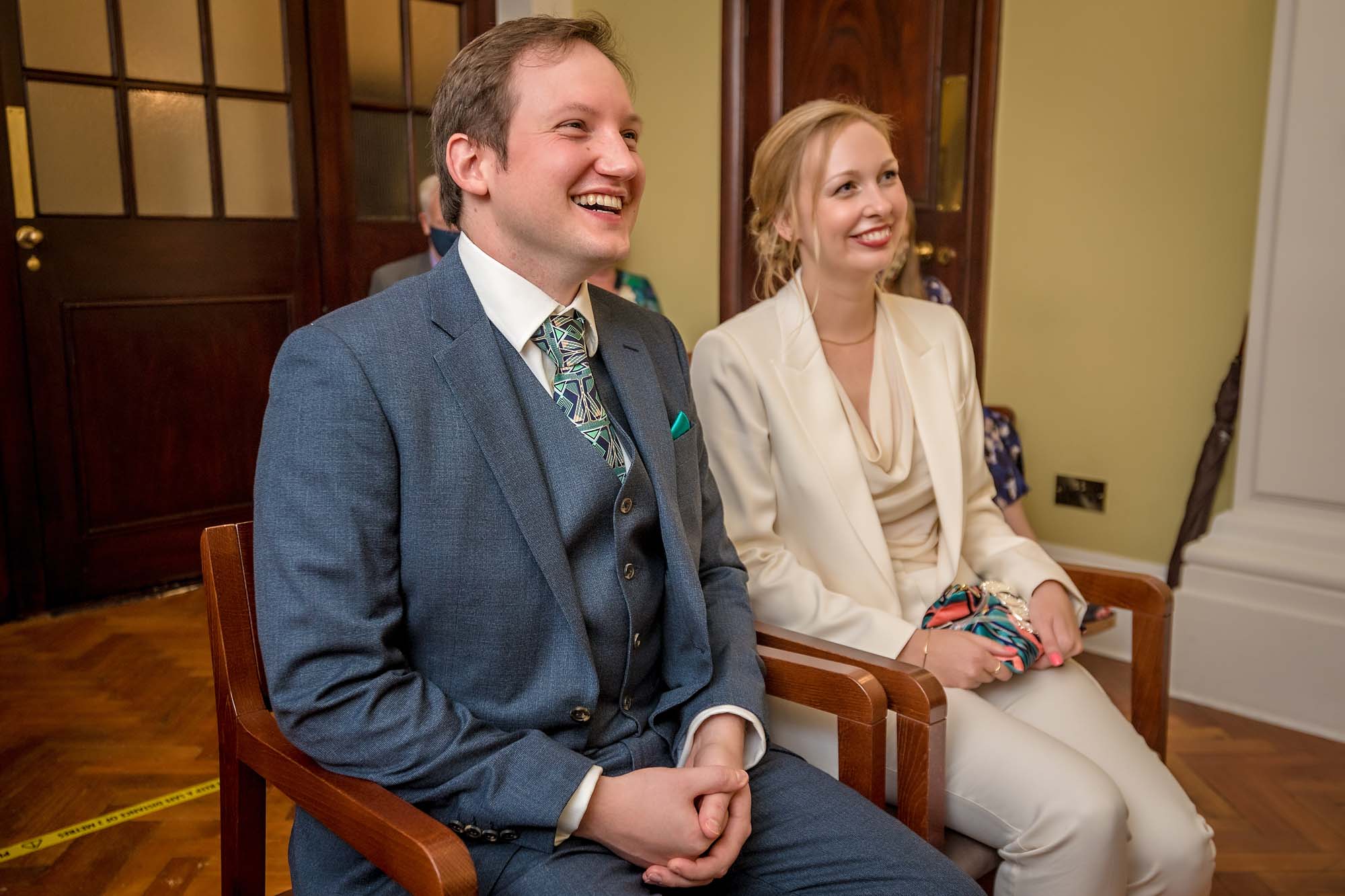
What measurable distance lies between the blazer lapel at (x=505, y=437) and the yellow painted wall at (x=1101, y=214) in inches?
108

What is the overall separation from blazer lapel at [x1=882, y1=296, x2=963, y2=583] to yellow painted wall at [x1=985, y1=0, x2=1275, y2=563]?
6.14ft

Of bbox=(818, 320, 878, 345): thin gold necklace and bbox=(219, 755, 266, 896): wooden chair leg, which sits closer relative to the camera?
bbox=(219, 755, 266, 896): wooden chair leg

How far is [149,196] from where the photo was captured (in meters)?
3.92

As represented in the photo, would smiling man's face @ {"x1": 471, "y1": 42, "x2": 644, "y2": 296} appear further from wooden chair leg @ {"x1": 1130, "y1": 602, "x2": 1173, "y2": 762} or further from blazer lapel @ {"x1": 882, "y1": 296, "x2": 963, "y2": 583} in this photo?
wooden chair leg @ {"x1": 1130, "y1": 602, "x2": 1173, "y2": 762}

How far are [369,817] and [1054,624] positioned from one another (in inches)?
48.2

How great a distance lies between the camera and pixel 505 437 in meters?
1.28

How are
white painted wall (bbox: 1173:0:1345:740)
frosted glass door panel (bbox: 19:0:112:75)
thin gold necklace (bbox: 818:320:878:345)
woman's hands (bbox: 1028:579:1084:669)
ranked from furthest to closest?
1. frosted glass door panel (bbox: 19:0:112:75)
2. white painted wall (bbox: 1173:0:1345:740)
3. thin gold necklace (bbox: 818:320:878:345)
4. woman's hands (bbox: 1028:579:1084:669)

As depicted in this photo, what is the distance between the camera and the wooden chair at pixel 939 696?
4.71 ft

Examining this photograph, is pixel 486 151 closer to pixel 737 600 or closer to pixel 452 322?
pixel 452 322

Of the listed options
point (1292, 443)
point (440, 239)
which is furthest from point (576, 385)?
point (1292, 443)

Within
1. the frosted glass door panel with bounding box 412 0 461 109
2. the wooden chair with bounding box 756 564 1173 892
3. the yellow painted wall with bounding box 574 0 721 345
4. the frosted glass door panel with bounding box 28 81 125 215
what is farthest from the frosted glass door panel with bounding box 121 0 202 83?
the wooden chair with bounding box 756 564 1173 892

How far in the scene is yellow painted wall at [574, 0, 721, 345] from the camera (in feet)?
12.7

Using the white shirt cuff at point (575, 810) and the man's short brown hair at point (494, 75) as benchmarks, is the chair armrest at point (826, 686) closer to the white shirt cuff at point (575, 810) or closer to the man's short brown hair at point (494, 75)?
the white shirt cuff at point (575, 810)

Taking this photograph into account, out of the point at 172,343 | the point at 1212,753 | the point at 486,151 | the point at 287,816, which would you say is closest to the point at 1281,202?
the point at 1212,753
